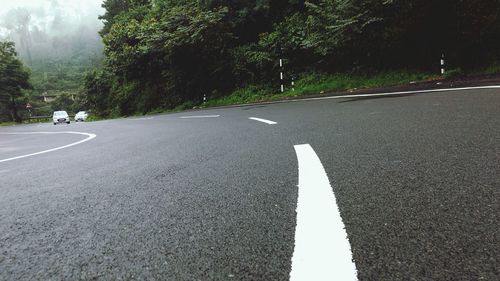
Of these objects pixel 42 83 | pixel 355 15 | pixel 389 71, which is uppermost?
pixel 42 83

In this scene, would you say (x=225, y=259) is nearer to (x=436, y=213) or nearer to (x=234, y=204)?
(x=234, y=204)

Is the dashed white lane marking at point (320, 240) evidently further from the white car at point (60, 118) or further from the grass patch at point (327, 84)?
the white car at point (60, 118)

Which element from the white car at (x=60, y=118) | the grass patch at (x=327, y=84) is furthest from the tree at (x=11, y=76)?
the grass patch at (x=327, y=84)

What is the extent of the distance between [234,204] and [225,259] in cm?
71

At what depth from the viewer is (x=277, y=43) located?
755 inches

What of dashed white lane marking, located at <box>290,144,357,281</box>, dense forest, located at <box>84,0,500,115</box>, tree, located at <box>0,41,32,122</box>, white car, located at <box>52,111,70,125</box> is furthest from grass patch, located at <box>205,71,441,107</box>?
tree, located at <box>0,41,32,122</box>

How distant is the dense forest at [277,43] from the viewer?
12609 millimetres

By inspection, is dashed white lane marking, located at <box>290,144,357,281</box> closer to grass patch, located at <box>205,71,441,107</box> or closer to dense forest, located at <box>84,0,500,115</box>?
grass patch, located at <box>205,71,441,107</box>

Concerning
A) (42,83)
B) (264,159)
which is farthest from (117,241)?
(42,83)

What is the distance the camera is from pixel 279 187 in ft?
7.61

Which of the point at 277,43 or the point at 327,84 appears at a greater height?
the point at 277,43

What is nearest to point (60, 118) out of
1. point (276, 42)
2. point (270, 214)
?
point (276, 42)

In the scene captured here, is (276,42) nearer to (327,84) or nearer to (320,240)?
(327,84)

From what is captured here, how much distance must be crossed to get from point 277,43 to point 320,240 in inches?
734
